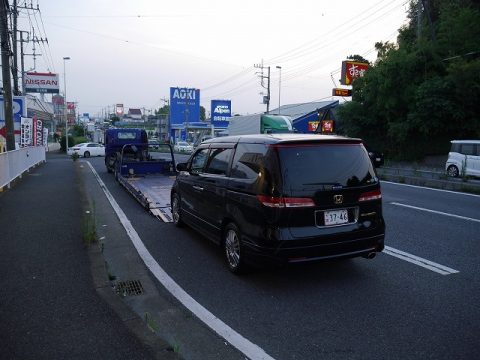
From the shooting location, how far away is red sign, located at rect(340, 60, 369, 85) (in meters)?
33.4

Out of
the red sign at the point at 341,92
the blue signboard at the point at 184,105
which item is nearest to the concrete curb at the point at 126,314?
the red sign at the point at 341,92

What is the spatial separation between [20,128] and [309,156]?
21.9 meters

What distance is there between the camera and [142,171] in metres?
13.7

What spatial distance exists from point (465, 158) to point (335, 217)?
49.0 feet

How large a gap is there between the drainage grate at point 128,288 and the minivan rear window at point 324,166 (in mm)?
2135

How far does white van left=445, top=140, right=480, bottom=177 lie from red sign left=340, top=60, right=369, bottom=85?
16.6 m

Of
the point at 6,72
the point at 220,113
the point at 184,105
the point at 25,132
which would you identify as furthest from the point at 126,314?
the point at 184,105

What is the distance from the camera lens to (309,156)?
4637 millimetres

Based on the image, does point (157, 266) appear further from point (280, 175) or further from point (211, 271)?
point (280, 175)

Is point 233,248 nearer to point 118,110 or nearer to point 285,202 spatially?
point 285,202

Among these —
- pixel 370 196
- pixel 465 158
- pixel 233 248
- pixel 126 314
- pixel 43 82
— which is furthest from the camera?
pixel 43 82

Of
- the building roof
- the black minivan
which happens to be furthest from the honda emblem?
the building roof

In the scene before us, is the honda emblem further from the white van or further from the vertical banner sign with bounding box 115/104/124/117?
the vertical banner sign with bounding box 115/104/124/117

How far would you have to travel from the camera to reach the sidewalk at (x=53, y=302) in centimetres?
332
